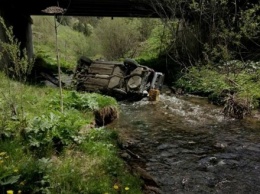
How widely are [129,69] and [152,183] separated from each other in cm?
876

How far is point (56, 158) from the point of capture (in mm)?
5465

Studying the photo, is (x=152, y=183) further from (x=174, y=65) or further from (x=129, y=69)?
(x=174, y=65)

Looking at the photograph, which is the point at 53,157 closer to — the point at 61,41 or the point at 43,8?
the point at 43,8

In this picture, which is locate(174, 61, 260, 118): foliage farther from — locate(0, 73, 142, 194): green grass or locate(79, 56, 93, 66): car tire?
locate(0, 73, 142, 194): green grass

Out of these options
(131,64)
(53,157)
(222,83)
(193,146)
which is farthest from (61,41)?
(53,157)

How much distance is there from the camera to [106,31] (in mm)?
26734

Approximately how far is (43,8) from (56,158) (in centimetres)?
1422

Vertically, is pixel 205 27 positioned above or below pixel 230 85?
above

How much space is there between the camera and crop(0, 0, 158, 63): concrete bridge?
16.7 metres

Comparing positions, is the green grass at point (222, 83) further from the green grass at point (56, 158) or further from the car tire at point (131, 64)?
the green grass at point (56, 158)

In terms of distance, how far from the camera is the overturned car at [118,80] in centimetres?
1330

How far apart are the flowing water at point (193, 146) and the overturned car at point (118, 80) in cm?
118

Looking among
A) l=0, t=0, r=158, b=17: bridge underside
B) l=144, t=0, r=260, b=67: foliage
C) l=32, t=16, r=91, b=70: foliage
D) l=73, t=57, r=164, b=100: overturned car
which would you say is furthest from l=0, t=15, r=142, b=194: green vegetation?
l=32, t=16, r=91, b=70: foliage

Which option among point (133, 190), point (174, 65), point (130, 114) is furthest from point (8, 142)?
point (174, 65)
